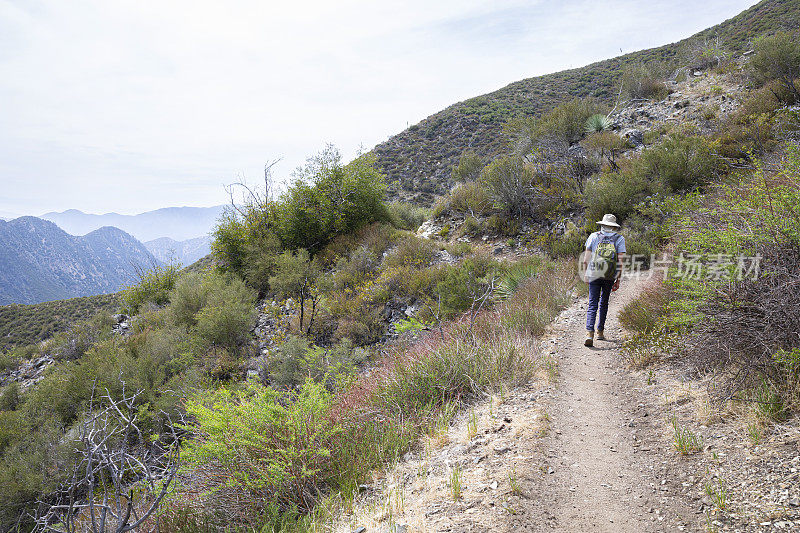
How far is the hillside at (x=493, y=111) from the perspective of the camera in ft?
107

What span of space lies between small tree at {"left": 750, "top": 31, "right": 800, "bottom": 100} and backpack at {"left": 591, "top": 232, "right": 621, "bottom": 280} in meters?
13.9

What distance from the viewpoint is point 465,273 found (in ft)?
33.4

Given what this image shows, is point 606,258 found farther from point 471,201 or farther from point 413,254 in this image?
point 471,201

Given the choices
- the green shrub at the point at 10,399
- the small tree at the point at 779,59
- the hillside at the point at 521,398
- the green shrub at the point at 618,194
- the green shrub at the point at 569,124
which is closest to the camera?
the hillside at the point at 521,398

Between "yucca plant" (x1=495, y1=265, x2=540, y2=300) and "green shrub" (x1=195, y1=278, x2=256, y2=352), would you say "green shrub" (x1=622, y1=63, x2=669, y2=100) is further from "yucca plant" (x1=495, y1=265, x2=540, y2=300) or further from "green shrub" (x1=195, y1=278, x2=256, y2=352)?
"green shrub" (x1=195, y1=278, x2=256, y2=352)

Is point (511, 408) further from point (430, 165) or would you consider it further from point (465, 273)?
point (430, 165)

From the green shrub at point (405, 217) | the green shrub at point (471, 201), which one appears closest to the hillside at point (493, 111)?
the green shrub at point (405, 217)

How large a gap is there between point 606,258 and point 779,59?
51.6ft

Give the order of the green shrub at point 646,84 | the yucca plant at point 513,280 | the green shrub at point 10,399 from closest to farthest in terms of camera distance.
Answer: the yucca plant at point 513,280 < the green shrub at point 10,399 < the green shrub at point 646,84

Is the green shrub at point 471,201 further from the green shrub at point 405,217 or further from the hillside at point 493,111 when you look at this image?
the hillside at point 493,111

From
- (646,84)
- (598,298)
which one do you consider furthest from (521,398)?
(646,84)

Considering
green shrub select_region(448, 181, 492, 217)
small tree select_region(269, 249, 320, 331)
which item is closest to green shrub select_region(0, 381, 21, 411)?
small tree select_region(269, 249, 320, 331)

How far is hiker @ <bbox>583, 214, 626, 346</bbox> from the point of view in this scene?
223 inches

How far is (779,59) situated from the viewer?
13.4 m
